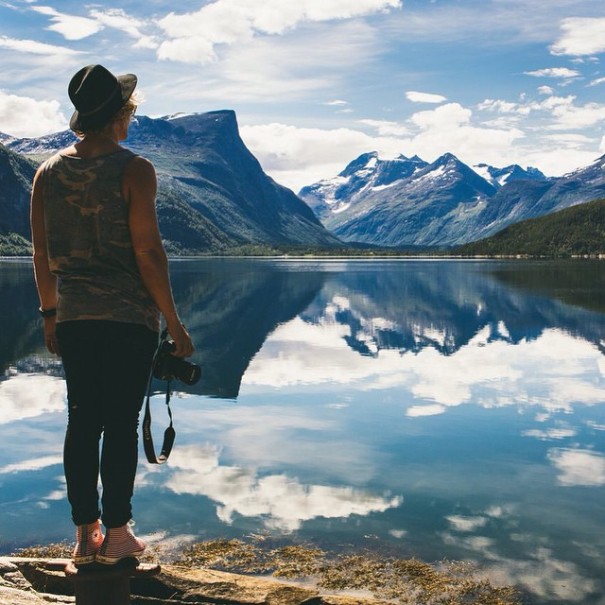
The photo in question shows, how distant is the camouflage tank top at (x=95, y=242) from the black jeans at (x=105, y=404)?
18 cm

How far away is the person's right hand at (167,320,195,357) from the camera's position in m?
7.97

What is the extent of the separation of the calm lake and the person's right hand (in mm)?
6942

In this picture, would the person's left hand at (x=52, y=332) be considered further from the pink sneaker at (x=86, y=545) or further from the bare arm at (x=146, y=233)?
the pink sneaker at (x=86, y=545)

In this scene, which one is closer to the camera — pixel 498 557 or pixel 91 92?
pixel 91 92

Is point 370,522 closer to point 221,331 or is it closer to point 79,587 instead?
point 79,587

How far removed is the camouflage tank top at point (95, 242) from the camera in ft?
25.4

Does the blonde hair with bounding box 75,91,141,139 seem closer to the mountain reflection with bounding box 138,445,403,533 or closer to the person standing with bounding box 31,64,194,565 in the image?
the person standing with bounding box 31,64,194,565

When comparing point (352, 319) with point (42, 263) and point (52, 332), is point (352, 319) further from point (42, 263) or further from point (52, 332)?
point (42, 263)

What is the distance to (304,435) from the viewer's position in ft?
74.7

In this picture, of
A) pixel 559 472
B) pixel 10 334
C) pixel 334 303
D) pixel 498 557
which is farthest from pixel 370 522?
pixel 334 303

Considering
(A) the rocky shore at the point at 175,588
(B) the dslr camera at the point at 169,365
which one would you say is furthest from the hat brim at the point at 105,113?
(A) the rocky shore at the point at 175,588

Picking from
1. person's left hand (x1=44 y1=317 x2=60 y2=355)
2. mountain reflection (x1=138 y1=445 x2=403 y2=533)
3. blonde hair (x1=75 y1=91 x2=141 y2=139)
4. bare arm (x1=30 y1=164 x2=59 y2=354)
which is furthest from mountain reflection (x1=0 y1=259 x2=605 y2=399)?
blonde hair (x1=75 y1=91 x2=141 y2=139)

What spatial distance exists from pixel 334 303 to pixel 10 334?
1631 inches

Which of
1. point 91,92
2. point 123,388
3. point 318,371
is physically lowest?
point 318,371
